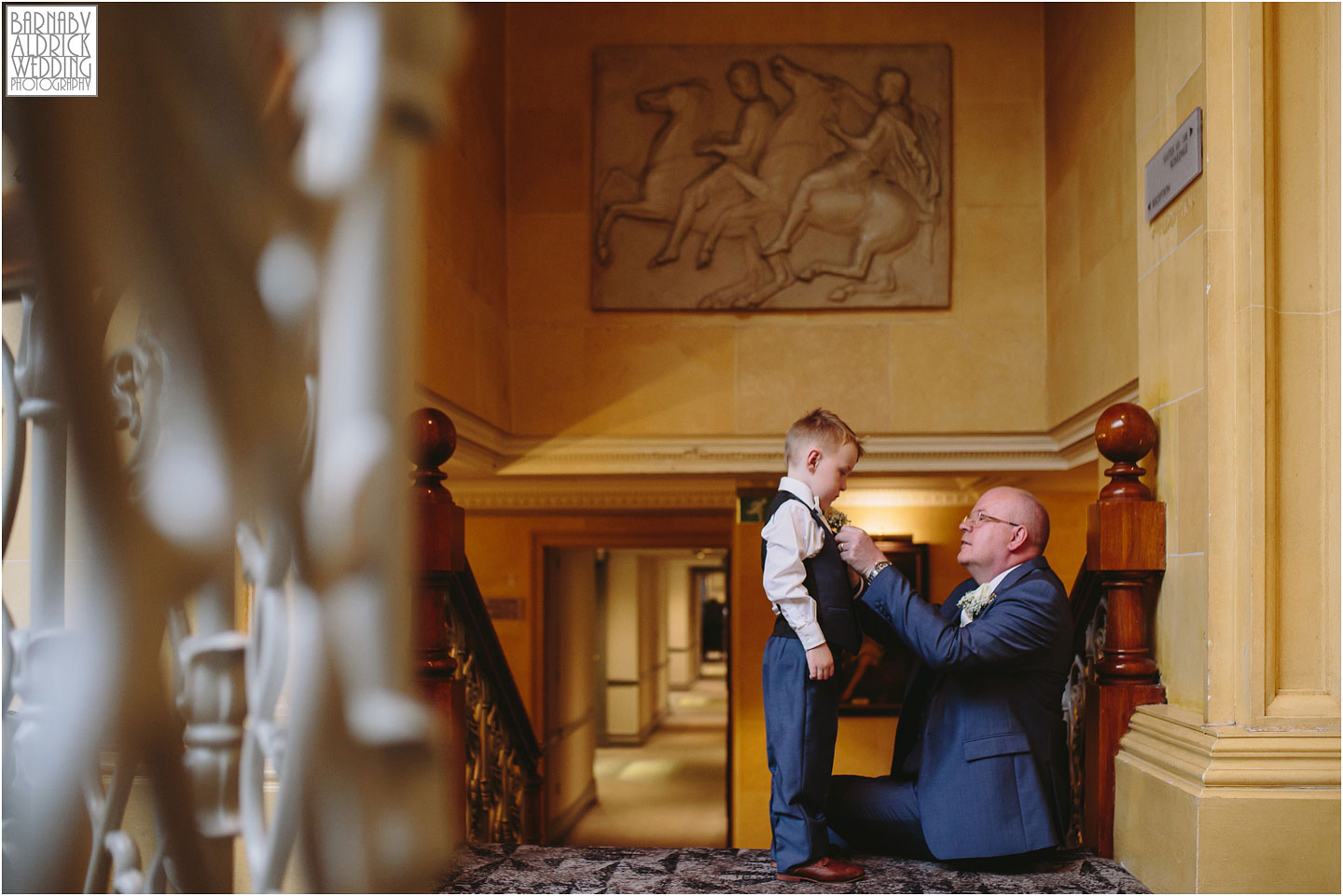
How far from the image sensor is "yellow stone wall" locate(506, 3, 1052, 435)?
5.65m

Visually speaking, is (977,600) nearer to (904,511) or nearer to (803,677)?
(803,677)

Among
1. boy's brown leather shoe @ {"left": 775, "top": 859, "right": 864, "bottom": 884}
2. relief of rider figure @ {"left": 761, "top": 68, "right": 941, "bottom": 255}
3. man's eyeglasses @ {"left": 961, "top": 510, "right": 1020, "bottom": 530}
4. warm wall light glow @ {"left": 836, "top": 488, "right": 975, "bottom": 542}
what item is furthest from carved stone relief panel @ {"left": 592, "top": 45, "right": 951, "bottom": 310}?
boy's brown leather shoe @ {"left": 775, "top": 859, "right": 864, "bottom": 884}

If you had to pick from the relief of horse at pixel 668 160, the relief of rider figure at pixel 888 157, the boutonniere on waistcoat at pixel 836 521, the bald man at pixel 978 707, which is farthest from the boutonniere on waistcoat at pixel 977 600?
the relief of horse at pixel 668 160

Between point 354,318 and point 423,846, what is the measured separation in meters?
0.35

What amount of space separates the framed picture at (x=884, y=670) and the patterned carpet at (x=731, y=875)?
442 centimetres

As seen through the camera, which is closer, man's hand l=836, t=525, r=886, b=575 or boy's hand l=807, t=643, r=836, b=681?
boy's hand l=807, t=643, r=836, b=681

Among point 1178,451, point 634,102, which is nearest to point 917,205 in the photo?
point 634,102

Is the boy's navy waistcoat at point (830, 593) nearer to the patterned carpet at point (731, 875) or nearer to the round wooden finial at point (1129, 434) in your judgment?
the patterned carpet at point (731, 875)

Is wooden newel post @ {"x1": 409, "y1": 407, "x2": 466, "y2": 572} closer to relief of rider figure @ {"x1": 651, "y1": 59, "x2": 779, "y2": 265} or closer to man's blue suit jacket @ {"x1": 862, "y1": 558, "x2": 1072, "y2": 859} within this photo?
man's blue suit jacket @ {"x1": 862, "y1": 558, "x2": 1072, "y2": 859}

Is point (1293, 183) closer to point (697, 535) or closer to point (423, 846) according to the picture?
point (423, 846)

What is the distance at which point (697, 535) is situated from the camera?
7.54 metres

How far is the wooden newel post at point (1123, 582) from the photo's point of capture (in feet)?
8.06

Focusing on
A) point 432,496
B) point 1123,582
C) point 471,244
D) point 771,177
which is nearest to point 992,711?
point 1123,582

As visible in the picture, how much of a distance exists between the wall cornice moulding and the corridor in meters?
4.04
